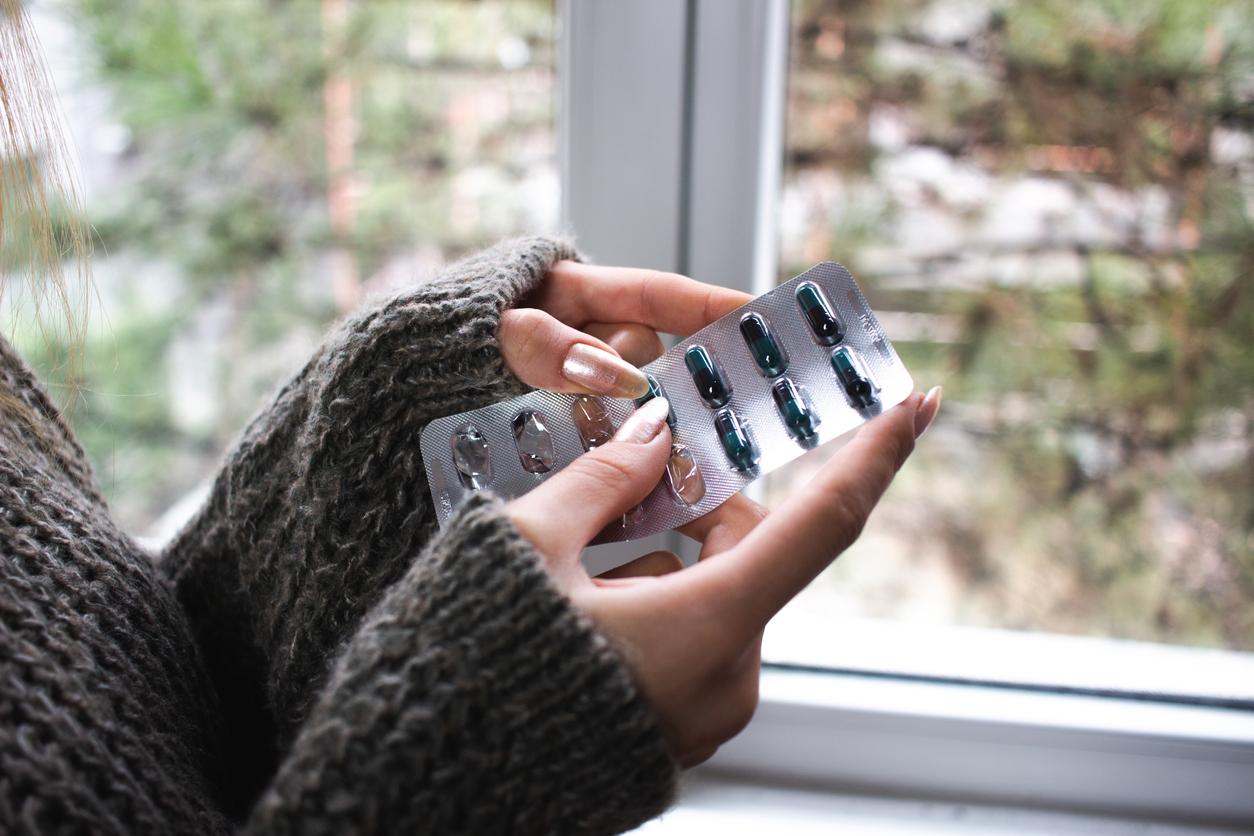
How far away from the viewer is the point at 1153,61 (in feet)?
1.99

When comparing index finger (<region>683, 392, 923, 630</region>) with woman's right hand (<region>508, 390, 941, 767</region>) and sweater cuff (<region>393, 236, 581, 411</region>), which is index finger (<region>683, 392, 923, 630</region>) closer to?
woman's right hand (<region>508, 390, 941, 767</region>)

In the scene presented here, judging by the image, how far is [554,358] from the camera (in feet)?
1.45

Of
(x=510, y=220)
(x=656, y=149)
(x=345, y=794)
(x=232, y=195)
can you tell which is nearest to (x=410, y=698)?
(x=345, y=794)

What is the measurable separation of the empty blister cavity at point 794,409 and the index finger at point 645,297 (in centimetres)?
6

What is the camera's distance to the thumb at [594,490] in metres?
0.38

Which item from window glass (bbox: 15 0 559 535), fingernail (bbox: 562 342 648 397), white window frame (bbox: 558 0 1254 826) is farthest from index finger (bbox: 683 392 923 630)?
window glass (bbox: 15 0 559 535)

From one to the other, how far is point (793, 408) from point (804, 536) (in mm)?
96

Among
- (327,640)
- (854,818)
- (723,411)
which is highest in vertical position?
(723,411)

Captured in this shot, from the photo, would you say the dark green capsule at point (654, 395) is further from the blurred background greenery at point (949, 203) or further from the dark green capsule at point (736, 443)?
the blurred background greenery at point (949, 203)

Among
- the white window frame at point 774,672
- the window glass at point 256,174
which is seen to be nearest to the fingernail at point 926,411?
the white window frame at point 774,672

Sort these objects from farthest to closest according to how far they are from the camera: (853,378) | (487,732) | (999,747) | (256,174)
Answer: (256,174)
(999,747)
(853,378)
(487,732)

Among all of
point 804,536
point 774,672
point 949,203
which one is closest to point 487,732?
point 804,536

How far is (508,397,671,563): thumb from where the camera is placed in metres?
0.38

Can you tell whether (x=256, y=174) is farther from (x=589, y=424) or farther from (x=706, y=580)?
(x=706, y=580)
